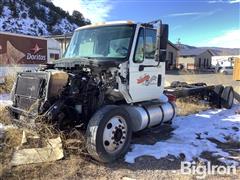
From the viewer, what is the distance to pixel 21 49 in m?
17.8

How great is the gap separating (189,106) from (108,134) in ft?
21.2

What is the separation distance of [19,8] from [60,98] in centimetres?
3871

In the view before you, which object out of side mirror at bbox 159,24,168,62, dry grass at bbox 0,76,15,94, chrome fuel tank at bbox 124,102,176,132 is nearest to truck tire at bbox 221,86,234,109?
chrome fuel tank at bbox 124,102,176,132

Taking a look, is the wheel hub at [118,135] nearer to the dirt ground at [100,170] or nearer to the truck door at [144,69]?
the dirt ground at [100,170]

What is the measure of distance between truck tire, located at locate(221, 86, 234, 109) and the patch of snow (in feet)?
3.39

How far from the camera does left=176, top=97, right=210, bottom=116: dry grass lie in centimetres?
1104

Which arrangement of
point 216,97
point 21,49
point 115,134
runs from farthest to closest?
point 21,49 → point 216,97 → point 115,134

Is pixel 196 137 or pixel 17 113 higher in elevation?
pixel 17 113

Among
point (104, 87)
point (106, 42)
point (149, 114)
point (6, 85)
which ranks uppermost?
point (106, 42)

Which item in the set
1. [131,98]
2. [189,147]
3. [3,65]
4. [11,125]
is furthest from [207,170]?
[3,65]

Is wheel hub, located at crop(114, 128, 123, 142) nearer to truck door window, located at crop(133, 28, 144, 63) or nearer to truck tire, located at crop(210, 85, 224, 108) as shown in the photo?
truck door window, located at crop(133, 28, 144, 63)

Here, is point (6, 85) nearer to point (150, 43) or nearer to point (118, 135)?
point (150, 43)

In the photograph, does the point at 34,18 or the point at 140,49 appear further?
the point at 34,18

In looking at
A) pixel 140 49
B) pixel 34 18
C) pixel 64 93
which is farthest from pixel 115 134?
pixel 34 18
